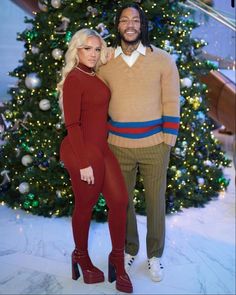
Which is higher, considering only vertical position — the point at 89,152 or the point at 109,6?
the point at 109,6

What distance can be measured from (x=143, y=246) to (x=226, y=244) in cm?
55

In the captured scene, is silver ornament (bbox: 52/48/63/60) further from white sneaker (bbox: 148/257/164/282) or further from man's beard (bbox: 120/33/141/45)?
white sneaker (bbox: 148/257/164/282)

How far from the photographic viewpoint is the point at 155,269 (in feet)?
6.59

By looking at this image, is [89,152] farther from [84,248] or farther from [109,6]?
[109,6]

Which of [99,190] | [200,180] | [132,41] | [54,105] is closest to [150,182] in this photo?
[99,190]

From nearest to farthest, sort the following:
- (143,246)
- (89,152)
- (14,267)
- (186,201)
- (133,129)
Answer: (89,152) → (133,129) → (14,267) → (143,246) → (186,201)

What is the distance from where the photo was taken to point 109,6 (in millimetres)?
2750

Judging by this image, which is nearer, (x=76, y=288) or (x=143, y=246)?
(x=76, y=288)

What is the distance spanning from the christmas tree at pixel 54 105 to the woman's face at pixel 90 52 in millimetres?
1039

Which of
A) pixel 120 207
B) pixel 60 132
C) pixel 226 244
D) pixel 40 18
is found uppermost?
pixel 40 18

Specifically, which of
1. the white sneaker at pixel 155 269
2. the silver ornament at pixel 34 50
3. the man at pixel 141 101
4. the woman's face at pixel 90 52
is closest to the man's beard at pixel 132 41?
the man at pixel 141 101

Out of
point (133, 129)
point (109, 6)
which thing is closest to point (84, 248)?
point (133, 129)

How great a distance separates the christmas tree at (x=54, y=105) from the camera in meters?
2.72

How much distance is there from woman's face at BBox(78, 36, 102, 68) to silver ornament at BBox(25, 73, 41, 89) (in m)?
1.27
